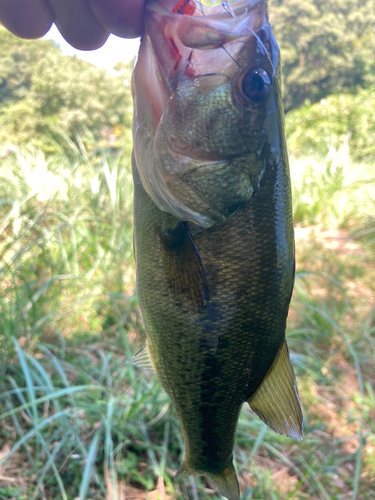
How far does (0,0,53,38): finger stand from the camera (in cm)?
102

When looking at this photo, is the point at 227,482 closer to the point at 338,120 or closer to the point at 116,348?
the point at 116,348

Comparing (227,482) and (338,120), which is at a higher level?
(338,120)

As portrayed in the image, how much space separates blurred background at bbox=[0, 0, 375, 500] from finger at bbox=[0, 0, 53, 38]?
488mm

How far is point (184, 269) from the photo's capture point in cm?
79

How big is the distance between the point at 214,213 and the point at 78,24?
82cm

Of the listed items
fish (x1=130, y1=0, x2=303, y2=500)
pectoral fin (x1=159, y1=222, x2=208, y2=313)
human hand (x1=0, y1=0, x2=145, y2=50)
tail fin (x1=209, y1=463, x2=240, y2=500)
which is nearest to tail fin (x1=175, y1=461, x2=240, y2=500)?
tail fin (x1=209, y1=463, x2=240, y2=500)

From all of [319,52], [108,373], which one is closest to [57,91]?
[108,373]

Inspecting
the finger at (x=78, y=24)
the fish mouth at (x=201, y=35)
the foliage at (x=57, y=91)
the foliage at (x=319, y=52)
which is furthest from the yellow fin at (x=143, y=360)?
the foliage at (x=319, y=52)

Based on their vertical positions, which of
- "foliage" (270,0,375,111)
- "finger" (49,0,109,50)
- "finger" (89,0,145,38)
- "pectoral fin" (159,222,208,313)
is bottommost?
"pectoral fin" (159,222,208,313)

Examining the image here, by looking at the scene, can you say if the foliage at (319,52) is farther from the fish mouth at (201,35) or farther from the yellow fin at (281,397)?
the yellow fin at (281,397)

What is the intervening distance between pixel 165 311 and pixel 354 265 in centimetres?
345

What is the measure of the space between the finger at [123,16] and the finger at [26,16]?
302mm

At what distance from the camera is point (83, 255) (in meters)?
2.78

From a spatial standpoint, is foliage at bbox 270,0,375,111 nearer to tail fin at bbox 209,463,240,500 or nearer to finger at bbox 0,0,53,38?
finger at bbox 0,0,53,38
